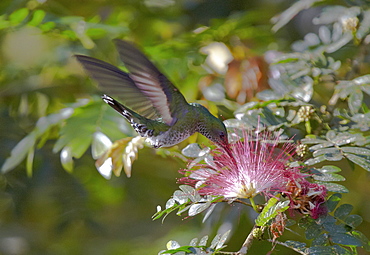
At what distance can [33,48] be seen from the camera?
2.27 meters

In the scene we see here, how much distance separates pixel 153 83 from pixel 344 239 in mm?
416

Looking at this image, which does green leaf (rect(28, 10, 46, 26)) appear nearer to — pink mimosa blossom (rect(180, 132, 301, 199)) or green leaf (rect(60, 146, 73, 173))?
green leaf (rect(60, 146, 73, 173))

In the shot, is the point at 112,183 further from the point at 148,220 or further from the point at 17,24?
the point at 17,24

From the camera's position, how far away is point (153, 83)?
0.93 meters

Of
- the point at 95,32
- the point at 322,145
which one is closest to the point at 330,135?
the point at 322,145

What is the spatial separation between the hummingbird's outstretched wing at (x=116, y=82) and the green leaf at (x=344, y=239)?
0.42m

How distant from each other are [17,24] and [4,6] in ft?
1.27

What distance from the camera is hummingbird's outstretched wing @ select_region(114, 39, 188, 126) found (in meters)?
0.85

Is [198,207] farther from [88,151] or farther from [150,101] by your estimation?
[88,151]

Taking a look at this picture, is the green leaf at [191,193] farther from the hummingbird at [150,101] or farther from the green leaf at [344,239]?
the green leaf at [344,239]

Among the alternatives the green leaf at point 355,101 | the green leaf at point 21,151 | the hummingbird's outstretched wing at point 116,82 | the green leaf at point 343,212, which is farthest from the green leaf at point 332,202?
the green leaf at point 21,151

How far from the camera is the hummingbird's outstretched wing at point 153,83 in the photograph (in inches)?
33.5

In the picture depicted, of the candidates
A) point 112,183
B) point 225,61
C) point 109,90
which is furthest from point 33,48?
point 109,90

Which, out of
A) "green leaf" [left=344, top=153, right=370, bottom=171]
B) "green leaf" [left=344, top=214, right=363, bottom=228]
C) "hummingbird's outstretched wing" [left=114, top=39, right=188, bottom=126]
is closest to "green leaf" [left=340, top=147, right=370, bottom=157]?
"green leaf" [left=344, top=153, right=370, bottom=171]
